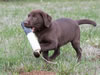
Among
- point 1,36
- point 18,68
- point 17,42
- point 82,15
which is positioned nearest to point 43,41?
point 18,68

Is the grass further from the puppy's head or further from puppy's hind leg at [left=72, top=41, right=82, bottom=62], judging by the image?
the puppy's head

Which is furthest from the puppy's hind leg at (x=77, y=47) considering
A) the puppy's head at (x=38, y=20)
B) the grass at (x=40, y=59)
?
the puppy's head at (x=38, y=20)

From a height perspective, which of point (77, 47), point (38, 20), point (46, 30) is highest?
point (38, 20)

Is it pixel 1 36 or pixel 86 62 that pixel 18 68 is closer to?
pixel 86 62

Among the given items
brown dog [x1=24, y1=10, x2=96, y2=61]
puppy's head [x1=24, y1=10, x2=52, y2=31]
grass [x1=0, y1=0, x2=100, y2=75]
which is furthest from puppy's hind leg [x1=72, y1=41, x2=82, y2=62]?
puppy's head [x1=24, y1=10, x2=52, y2=31]

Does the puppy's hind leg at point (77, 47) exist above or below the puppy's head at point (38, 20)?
below

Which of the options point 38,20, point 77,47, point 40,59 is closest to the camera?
point 38,20

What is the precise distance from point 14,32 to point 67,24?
2503 mm

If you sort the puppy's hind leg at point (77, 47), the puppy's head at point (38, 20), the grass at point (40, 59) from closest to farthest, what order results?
the grass at point (40, 59), the puppy's head at point (38, 20), the puppy's hind leg at point (77, 47)

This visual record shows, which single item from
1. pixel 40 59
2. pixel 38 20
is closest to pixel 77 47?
pixel 40 59

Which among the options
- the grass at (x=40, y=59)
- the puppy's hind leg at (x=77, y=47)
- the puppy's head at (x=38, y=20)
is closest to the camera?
the grass at (x=40, y=59)

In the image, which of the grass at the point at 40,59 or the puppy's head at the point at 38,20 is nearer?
the grass at the point at 40,59

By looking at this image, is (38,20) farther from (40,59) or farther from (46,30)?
(40,59)

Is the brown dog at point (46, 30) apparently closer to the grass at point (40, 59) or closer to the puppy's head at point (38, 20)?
the puppy's head at point (38, 20)
